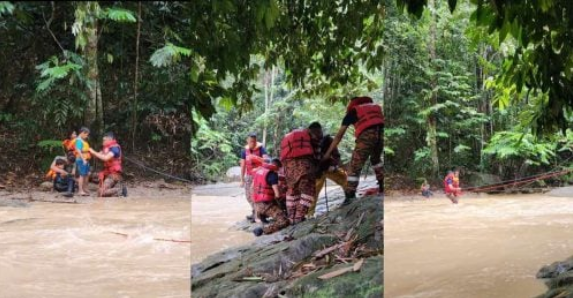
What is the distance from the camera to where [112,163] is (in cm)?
191

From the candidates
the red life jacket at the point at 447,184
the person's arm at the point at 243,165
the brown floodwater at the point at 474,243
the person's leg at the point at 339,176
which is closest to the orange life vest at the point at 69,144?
the person's arm at the point at 243,165

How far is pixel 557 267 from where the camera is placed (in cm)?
361

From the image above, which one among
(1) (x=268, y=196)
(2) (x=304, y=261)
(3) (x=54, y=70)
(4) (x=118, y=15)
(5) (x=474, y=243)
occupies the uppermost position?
(4) (x=118, y=15)

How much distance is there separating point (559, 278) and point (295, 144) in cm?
219

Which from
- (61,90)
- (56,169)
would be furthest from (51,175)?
(61,90)

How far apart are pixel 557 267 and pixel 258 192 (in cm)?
253

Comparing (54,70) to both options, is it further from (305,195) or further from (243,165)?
(305,195)

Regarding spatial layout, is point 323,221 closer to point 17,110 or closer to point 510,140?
point 17,110

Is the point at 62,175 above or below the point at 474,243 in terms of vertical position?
above

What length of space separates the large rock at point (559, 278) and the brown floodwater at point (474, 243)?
83 mm

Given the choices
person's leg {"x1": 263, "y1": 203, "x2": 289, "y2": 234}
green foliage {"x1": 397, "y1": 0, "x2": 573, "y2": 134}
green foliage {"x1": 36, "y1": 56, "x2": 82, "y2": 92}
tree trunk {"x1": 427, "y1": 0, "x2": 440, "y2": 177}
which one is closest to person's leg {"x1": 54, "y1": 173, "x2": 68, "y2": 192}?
green foliage {"x1": 36, "y1": 56, "x2": 82, "y2": 92}

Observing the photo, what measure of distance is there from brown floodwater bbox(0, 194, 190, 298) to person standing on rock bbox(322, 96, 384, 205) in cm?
69

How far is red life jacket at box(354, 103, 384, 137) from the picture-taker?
2.20m

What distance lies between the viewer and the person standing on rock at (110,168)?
1.89 metres
